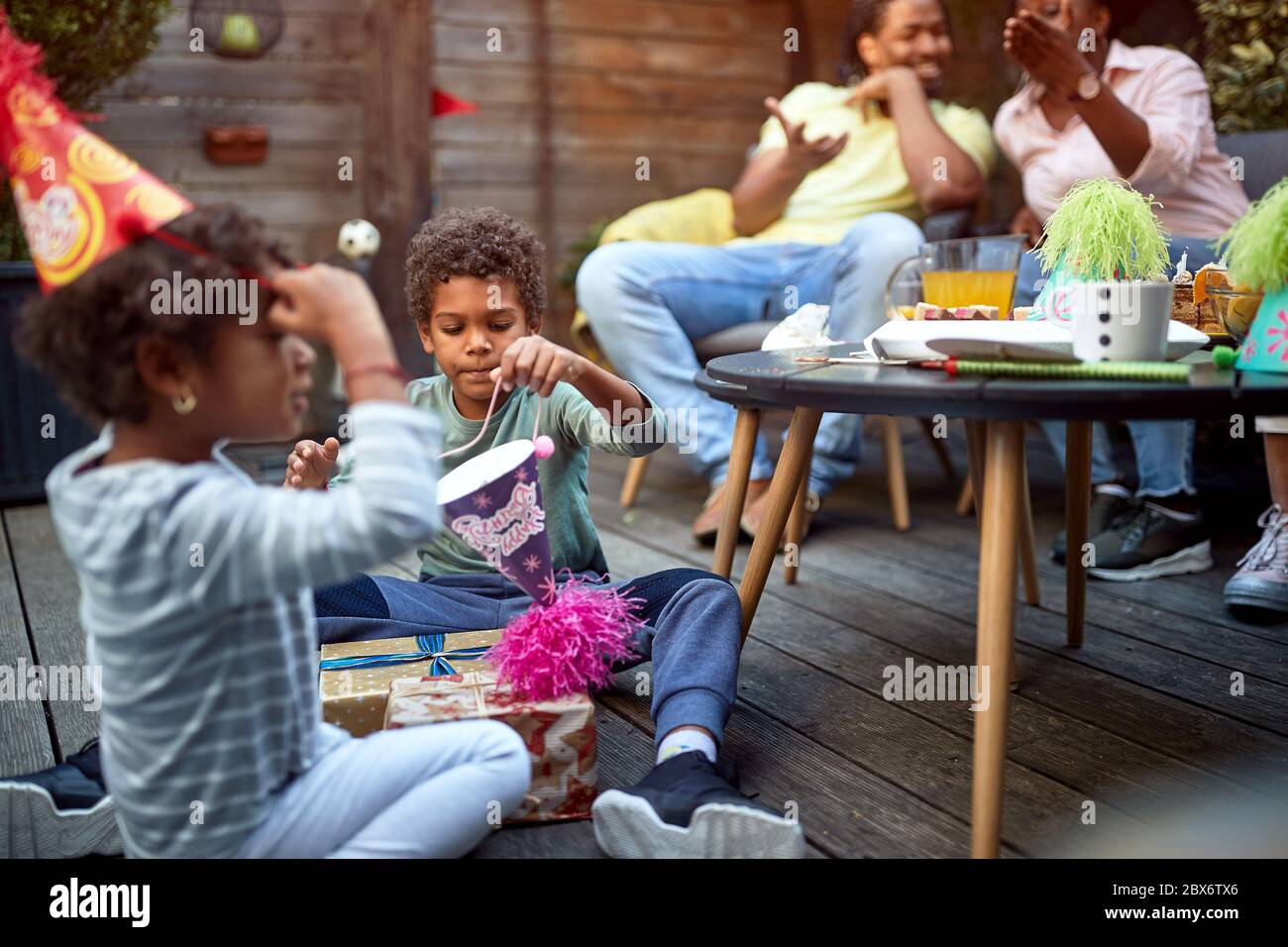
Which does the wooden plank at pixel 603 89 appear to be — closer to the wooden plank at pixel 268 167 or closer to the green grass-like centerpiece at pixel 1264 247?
the wooden plank at pixel 268 167

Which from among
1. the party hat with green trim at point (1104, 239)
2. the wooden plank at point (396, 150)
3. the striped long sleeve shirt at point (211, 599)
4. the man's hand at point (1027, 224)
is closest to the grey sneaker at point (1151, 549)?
the man's hand at point (1027, 224)

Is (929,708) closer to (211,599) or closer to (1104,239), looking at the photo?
(1104,239)

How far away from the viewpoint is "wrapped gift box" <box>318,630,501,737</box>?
127 cm

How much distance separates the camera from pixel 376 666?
138 cm

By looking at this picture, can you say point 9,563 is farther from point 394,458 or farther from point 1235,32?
point 1235,32

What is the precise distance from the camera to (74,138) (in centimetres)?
Result: 91

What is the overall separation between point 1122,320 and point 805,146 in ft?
5.01

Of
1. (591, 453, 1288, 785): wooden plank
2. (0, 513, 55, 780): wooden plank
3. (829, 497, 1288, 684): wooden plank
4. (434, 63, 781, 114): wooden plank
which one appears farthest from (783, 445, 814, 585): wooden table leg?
(434, 63, 781, 114): wooden plank

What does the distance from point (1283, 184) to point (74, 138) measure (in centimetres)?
117

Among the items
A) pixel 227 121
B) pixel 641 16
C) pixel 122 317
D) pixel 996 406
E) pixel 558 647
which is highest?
pixel 641 16

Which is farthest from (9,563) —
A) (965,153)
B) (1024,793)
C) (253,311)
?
(965,153)

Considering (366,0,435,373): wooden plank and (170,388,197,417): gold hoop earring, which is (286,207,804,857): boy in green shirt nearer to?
(170,388,197,417): gold hoop earring

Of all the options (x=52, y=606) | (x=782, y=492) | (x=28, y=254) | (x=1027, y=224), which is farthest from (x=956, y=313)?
(x=28, y=254)

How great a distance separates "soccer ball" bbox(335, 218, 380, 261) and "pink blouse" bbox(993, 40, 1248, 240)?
2.28 meters
